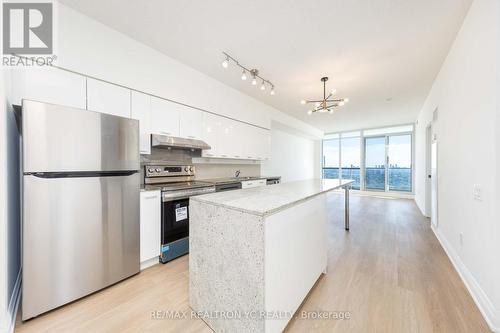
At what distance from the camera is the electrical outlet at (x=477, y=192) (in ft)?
5.28

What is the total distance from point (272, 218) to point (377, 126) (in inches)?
306

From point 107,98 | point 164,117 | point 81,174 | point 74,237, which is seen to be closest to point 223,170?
point 164,117

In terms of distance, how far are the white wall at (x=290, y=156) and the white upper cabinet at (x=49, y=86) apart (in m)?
3.73

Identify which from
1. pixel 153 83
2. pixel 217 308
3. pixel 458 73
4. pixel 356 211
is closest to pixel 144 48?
pixel 153 83

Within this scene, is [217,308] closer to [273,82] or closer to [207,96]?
[207,96]

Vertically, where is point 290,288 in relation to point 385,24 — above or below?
below

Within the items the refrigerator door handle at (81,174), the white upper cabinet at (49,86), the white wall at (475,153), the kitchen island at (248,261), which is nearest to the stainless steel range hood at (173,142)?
the refrigerator door handle at (81,174)

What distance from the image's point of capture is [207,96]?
3.28 m

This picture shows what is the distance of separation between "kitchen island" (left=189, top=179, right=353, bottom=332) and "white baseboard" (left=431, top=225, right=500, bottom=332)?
4.18 ft

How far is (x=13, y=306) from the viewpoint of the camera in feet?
4.85

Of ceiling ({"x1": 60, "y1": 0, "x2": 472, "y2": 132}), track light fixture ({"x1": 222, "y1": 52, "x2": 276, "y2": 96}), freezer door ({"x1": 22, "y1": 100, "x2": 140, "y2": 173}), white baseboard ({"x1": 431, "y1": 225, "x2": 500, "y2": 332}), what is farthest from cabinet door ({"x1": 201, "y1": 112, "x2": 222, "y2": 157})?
white baseboard ({"x1": 431, "y1": 225, "x2": 500, "y2": 332})

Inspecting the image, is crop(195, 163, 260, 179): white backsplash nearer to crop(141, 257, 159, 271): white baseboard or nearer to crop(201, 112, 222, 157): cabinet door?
crop(201, 112, 222, 157): cabinet door

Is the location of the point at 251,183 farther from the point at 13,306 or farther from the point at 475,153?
the point at 13,306

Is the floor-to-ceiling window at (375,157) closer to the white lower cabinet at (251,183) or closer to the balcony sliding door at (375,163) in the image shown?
the balcony sliding door at (375,163)
